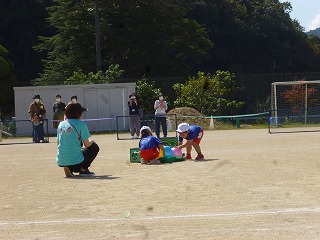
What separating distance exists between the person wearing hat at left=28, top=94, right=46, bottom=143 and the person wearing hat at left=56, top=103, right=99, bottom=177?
12476 mm

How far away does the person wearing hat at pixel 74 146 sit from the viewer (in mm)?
13812

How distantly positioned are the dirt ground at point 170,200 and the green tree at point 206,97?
74.4 feet

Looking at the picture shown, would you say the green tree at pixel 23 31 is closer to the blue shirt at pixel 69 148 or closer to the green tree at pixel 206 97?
the green tree at pixel 206 97

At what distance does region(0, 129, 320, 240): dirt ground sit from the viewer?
795cm

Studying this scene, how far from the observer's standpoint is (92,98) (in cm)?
3541

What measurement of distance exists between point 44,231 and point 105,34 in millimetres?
46015

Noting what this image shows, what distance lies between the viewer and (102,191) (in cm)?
1158

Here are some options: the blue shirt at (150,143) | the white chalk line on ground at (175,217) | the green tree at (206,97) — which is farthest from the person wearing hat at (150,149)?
the green tree at (206,97)

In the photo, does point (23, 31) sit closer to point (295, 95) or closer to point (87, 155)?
point (295, 95)

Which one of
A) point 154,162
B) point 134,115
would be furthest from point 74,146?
point 134,115

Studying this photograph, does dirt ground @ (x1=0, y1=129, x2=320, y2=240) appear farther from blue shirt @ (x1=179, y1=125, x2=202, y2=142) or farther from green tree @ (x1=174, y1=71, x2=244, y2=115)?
green tree @ (x1=174, y1=71, x2=244, y2=115)

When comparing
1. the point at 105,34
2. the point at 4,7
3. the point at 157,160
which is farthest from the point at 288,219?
the point at 4,7

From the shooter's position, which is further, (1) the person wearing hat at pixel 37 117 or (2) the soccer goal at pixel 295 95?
(2) the soccer goal at pixel 295 95

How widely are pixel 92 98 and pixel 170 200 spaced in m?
25.5
